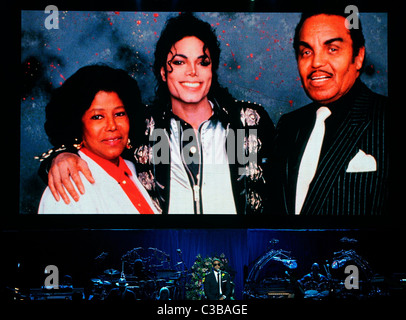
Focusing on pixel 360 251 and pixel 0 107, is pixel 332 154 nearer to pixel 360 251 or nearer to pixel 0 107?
pixel 360 251

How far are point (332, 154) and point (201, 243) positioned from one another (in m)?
1.66

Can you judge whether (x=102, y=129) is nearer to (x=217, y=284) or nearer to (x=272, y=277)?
(x=217, y=284)

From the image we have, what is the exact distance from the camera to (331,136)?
5.91 meters

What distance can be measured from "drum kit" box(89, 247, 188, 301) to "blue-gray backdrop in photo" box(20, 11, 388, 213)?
1.10 metres

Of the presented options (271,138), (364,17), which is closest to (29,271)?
(271,138)

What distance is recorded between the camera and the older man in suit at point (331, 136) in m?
5.86

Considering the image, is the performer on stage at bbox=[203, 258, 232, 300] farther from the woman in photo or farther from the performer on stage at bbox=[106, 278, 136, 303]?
the woman in photo

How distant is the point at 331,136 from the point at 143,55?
2153mm

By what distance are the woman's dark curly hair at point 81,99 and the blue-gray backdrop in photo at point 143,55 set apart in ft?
0.22

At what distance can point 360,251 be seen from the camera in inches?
230

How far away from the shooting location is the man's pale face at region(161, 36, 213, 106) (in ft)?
19.4

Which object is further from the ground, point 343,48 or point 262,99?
point 343,48

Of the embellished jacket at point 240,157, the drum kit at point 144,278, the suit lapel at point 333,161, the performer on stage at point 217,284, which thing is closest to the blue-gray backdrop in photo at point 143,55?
the embellished jacket at point 240,157
